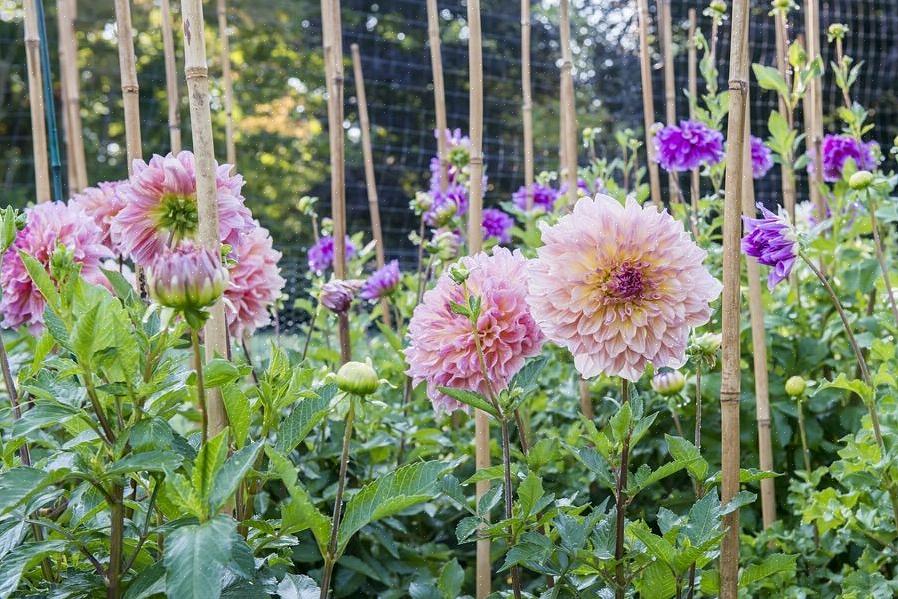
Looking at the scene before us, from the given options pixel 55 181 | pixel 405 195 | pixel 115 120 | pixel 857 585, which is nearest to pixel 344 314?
pixel 55 181

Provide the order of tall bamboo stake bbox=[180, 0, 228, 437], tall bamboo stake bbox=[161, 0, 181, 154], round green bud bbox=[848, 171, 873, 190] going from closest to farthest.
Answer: tall bamboo stake bbox=[180, 0, 228, 437] < round green bud bbox=[848, 171, 873, 190] < tall bamboo stake bbox=[161, 0, 181, 154]

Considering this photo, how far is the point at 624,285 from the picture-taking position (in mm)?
752

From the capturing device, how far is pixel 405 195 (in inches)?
251

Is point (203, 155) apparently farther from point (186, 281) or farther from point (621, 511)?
point (621, 511)

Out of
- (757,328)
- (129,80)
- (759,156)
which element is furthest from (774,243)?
(759,156)

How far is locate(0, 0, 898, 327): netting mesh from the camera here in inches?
232

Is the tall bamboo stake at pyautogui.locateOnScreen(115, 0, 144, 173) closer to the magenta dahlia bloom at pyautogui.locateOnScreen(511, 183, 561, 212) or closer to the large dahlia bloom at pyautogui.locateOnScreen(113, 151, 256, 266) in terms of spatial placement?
the large dahlia bloom at pyautogui.locateOnScreen(113, 151, 256, 266)

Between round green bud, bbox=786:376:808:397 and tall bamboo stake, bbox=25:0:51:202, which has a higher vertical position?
tall bamboo stake, bbox=25:0:51:202

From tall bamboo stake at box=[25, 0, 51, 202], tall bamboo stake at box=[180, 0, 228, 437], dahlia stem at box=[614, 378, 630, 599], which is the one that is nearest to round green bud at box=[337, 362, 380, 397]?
tall bamboo stake at box=[180, 0, 228, 437]

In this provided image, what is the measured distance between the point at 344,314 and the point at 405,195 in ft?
17.0

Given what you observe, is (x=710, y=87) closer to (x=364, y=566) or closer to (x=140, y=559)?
(x=364, y=566)

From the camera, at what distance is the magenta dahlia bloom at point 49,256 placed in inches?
40.5

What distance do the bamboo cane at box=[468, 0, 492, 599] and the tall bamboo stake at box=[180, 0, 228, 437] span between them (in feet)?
1.04

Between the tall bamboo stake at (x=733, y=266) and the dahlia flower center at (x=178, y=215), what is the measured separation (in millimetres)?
438
